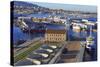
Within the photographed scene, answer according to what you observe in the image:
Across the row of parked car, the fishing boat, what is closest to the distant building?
the row of parked car

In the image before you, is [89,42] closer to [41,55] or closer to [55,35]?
[55,35]

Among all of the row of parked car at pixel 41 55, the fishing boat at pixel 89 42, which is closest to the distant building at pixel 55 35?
the row of parked car at pixel 41 55

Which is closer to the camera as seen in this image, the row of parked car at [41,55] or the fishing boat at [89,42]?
the row of parked car at [41,55]

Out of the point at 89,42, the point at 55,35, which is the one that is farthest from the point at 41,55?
the point at 89,42

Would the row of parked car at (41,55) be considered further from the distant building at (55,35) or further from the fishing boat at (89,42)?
the fishing boat at (89,42)

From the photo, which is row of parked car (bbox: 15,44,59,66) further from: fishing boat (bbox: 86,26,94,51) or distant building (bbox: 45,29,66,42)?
fishing boat (bbox: 86,26,94,51)

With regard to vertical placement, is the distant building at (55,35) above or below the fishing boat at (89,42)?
above
